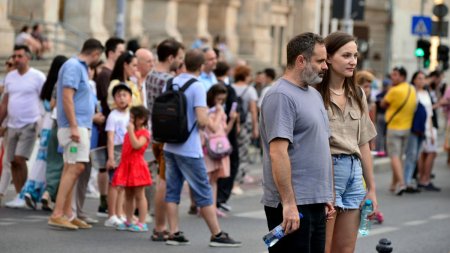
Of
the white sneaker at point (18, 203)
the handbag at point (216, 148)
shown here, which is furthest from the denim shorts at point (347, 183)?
the white sneaker at point (18, 203)

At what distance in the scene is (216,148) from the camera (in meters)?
16.2

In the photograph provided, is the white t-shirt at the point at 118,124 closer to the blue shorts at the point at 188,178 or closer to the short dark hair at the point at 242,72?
the blue shorts at the point at 188,178

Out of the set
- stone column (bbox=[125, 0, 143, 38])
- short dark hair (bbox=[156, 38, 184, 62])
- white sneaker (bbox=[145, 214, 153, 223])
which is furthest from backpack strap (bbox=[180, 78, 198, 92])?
stone column (bbox=[125, 0, 143, 38])

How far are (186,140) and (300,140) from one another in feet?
15.5

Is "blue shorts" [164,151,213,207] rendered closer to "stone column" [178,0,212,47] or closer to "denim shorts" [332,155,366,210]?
"denim shorts" [332,155,366,210]

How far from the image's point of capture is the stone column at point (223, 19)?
43.2 m

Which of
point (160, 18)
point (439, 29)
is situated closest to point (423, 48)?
point (439, 29)

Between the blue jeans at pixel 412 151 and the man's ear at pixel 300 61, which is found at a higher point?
the man's ear at pixel 300 61

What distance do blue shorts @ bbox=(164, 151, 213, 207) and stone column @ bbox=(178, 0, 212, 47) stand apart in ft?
90.0

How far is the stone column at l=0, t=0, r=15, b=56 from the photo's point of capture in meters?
27.0

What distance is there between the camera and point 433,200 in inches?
803

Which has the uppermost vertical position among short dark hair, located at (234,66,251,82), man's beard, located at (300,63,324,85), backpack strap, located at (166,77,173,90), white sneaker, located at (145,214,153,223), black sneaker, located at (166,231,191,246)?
man's beard, located at (300,63,324,85)

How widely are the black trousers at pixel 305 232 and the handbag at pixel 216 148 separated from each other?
746 cm

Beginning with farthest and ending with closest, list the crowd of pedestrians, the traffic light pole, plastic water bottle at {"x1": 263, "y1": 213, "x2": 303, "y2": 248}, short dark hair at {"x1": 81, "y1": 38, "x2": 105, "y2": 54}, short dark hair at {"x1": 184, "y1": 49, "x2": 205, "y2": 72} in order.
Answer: the traffic light pole → short dark hair at {"x1": 81, "y1": 38, "x2": 105, "y2": 54} → short dark hair at {"x1": 184, "y1": 49, "x2": 205, "y2": 72} → the crowd of pedestrians → plastic water bottle at {"x1": 263, "y1": 213, "x2": 303, "y2": 248}
